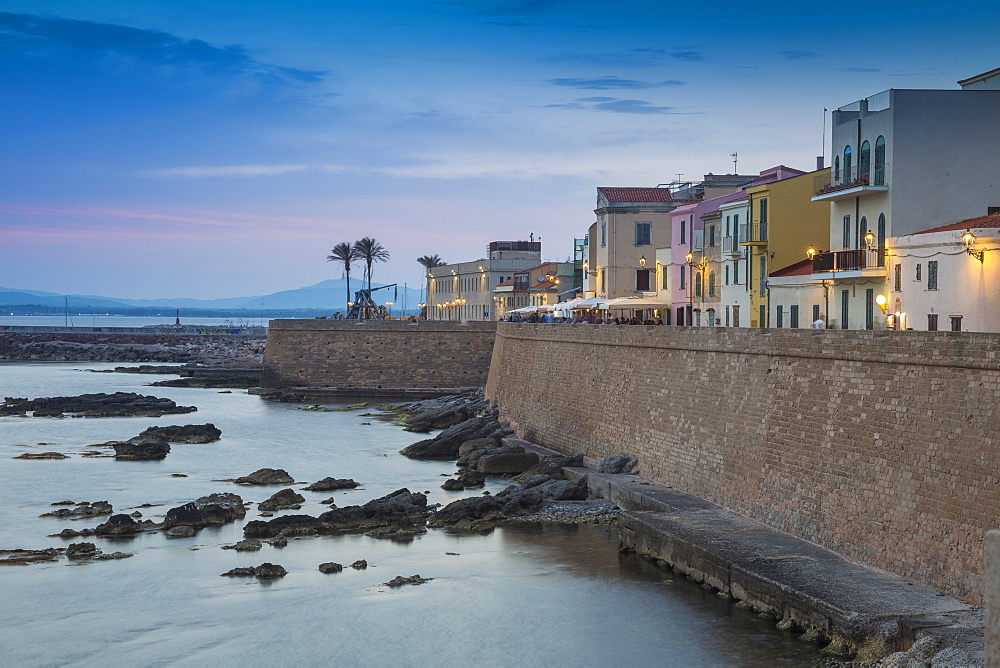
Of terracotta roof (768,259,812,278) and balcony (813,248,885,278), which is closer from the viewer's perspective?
balcony (813,248,885,278)

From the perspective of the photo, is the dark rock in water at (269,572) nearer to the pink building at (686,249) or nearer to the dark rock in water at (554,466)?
the dark rock in water at (554,466)

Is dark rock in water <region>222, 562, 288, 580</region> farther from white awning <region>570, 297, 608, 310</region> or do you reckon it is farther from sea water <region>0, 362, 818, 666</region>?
white awning <region>570, 297, 608, 310</region>

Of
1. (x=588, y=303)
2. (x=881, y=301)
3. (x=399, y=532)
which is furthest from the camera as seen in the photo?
(x=588, y=303)

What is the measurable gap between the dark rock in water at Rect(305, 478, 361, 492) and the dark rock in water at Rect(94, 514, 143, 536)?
5762 millimetres

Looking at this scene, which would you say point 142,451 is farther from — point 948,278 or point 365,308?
point 365,308

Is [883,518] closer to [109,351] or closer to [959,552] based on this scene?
[959,552]

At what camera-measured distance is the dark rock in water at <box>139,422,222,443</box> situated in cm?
4084

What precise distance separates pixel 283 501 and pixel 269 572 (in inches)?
264

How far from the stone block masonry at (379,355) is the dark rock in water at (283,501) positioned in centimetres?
3260

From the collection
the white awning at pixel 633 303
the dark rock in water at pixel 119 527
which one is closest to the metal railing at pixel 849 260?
the white awning at pixel 633 303

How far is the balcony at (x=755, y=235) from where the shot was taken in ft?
118

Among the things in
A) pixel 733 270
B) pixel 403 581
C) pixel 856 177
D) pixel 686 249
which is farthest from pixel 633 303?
pixel 403 581

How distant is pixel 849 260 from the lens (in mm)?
29328

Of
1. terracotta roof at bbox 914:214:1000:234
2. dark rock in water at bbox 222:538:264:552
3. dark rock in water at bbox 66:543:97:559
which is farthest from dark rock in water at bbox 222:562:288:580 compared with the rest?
terracotta roof at bbox 914:214:1000:234
